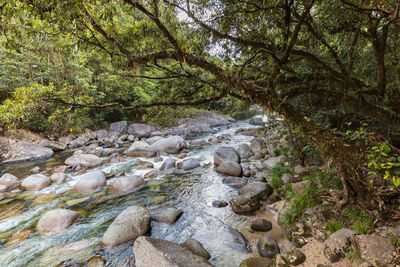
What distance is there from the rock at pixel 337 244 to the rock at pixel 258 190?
77.5 inches

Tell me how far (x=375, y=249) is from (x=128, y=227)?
420cm

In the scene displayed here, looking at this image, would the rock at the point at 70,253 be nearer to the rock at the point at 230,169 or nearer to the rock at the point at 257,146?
the rock at the point at 230,169

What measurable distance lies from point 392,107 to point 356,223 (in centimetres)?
186

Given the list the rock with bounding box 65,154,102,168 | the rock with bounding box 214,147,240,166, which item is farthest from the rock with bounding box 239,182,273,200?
the rock with bounding box 65,154,102,168

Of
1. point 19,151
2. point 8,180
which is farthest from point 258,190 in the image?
point 19,151

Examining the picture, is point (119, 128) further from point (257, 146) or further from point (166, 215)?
point (166, 215)

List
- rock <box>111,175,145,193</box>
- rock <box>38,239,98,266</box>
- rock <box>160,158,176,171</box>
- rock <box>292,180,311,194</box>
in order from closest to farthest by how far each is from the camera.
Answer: rock <box>38,239,98,266</box>, rock <box>292,180,311,194</box>, rock <box>111,175,145,193</box>, rock <box>160,158,176,171</box>

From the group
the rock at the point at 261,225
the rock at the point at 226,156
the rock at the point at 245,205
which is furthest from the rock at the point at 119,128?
the rock at the point at 261,225

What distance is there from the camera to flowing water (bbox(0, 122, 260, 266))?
3580 mm

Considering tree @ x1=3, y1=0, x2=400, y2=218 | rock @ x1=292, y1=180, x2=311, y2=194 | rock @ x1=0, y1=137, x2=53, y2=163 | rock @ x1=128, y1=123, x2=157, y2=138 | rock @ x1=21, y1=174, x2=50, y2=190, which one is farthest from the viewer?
rock @ x1=128, y1=123, x2=157, y2=138

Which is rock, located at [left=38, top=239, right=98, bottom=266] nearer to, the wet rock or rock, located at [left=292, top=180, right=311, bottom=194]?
the wet rock

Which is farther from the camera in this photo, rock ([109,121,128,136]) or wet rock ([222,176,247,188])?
rock ([109,121,128,136])

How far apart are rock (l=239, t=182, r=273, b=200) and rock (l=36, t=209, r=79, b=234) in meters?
4.63

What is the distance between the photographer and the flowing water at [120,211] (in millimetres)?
3580
